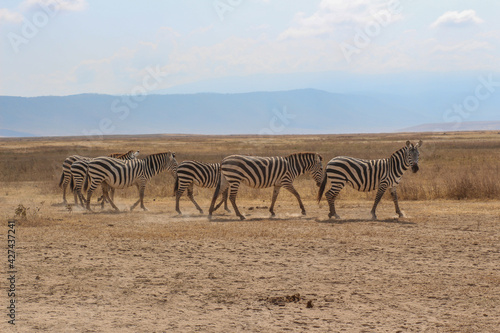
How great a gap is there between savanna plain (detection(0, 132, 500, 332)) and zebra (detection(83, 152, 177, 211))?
1133mm

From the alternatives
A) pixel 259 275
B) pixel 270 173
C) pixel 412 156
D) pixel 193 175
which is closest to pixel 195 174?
pixel 193 175

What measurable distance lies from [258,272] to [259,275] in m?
0.18

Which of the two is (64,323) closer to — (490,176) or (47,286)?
(47,286)

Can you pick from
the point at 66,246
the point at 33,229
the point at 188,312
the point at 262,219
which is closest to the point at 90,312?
the point at 188,312

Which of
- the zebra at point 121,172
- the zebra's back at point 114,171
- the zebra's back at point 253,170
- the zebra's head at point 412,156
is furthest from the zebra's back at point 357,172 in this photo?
the zebra's back at point 114,171

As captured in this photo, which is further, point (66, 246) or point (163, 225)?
point (163, 225)

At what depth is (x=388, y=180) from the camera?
47.8 ft

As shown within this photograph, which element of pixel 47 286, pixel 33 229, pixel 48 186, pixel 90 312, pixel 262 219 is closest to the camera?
pixel 90 312

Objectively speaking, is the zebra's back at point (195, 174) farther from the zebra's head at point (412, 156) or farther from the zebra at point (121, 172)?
the zebra's head at point (412, 156)

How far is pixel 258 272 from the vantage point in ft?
Result: 28.7

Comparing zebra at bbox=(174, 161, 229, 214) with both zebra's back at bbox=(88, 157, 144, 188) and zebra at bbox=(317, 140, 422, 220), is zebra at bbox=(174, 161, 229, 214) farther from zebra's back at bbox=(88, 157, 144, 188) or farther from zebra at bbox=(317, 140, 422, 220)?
zebra at bbox=(317, 140, 422, 220)

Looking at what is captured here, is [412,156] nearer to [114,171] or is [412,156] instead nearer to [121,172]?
[121,172]

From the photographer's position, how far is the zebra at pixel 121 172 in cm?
1664

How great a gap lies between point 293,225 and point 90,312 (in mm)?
6941
